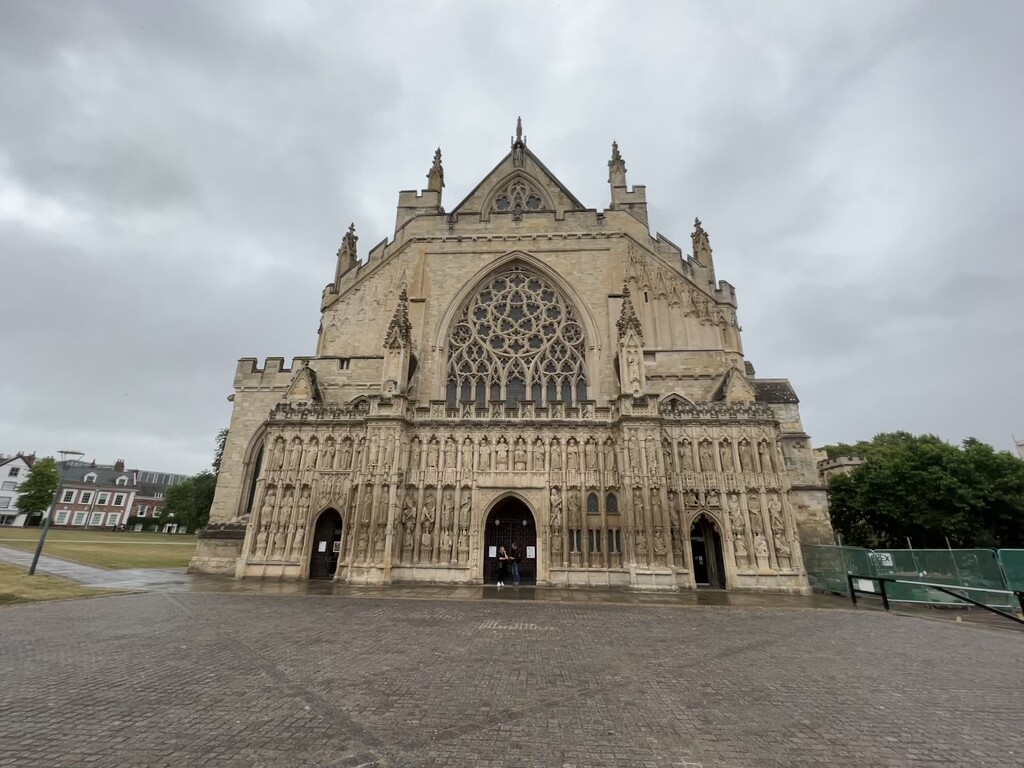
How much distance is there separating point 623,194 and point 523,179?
21.3ft

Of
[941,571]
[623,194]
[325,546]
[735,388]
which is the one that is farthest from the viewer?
[623,194]

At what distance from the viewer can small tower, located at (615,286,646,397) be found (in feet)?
64.9

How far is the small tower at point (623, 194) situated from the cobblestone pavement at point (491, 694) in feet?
74.5

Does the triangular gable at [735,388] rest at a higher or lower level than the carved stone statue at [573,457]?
higher

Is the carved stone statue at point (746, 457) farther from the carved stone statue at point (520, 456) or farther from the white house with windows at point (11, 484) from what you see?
the white house with windows at point (11, 484)

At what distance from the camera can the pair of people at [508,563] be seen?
18312 mm

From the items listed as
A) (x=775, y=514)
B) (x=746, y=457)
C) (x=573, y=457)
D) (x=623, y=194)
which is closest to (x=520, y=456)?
(x=573, y=457)

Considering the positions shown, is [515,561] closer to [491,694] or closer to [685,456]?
[685,456]

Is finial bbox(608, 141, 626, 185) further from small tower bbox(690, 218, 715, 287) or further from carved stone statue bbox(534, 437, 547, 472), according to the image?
carved stone statue bbox(534, 437, 547, 472)

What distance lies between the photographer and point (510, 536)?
19734 millimetres

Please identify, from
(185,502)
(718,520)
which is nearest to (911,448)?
(718,520)

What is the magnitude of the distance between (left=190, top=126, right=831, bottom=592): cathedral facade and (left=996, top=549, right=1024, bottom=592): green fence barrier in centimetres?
599

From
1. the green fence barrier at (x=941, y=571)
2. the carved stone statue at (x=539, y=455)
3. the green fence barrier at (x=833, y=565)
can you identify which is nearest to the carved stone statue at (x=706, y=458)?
the green fence barrier at (x=833, y=565)

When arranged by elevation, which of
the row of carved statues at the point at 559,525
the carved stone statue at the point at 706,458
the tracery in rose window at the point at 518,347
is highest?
the tracery in rose window at the point at 518,347
